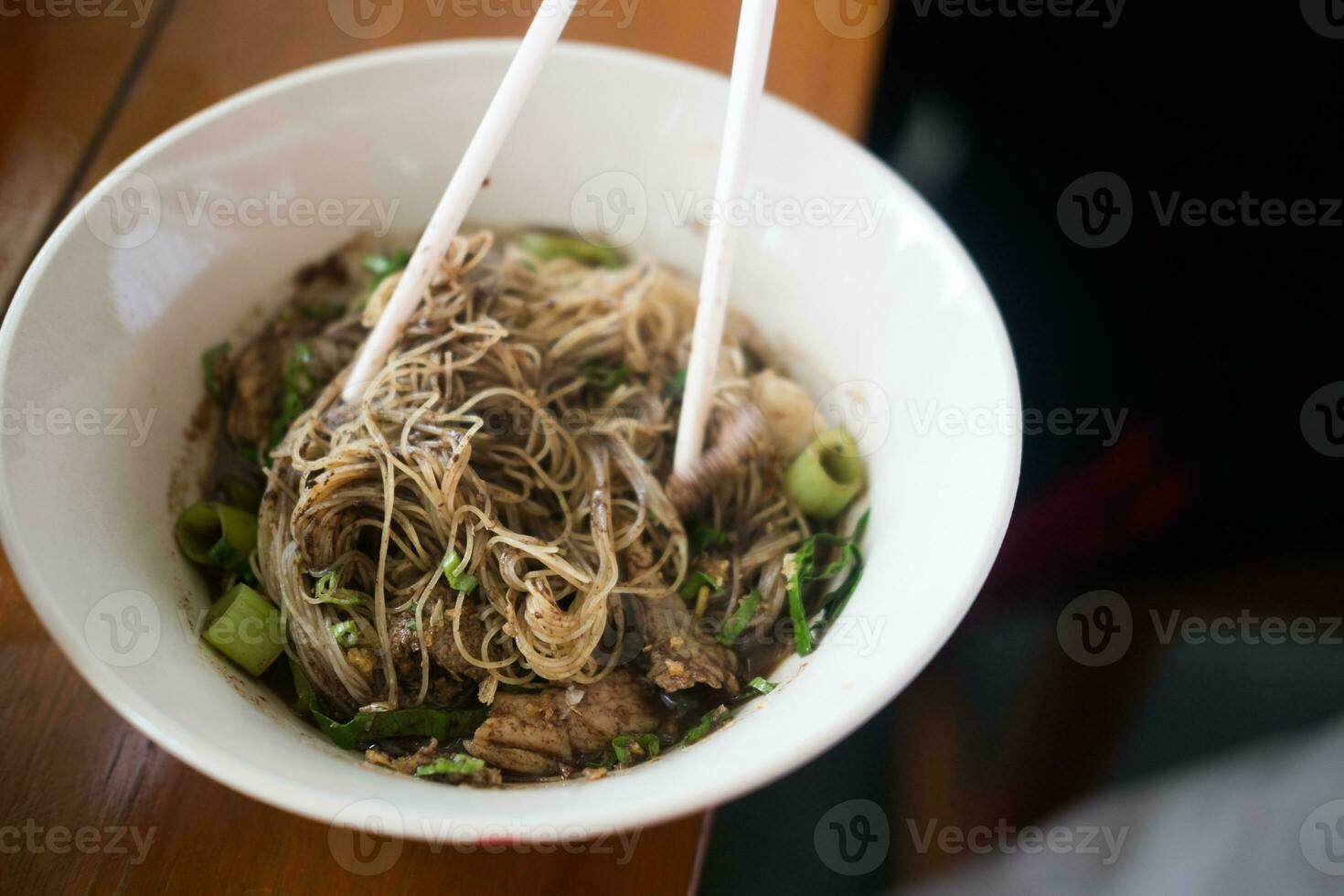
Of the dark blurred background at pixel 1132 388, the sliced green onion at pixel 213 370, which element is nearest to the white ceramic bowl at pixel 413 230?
the sliced green onion at pixel 213 370

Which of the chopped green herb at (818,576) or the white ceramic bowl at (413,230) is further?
the chopped green herb at (818,576)

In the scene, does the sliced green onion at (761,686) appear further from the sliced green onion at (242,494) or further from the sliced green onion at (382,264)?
the sliced green onion at (382,264)

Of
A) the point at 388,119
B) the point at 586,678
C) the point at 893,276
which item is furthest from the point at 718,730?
the point at 388,119

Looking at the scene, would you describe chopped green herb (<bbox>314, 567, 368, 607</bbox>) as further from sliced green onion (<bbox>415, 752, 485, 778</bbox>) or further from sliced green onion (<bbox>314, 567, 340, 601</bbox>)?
sliced green onion (<bbox>415, 752, 485, 778</bbox>)

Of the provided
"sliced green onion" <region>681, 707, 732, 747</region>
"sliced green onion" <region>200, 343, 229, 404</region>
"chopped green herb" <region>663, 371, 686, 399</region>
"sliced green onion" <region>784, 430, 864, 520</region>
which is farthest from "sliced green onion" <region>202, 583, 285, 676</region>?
"sliced green onion" <region>784, 430, 864, 520</region>

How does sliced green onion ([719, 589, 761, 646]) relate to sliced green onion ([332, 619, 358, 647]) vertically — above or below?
above

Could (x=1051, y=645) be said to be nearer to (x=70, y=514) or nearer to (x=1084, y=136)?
(x=1084, y=136)
